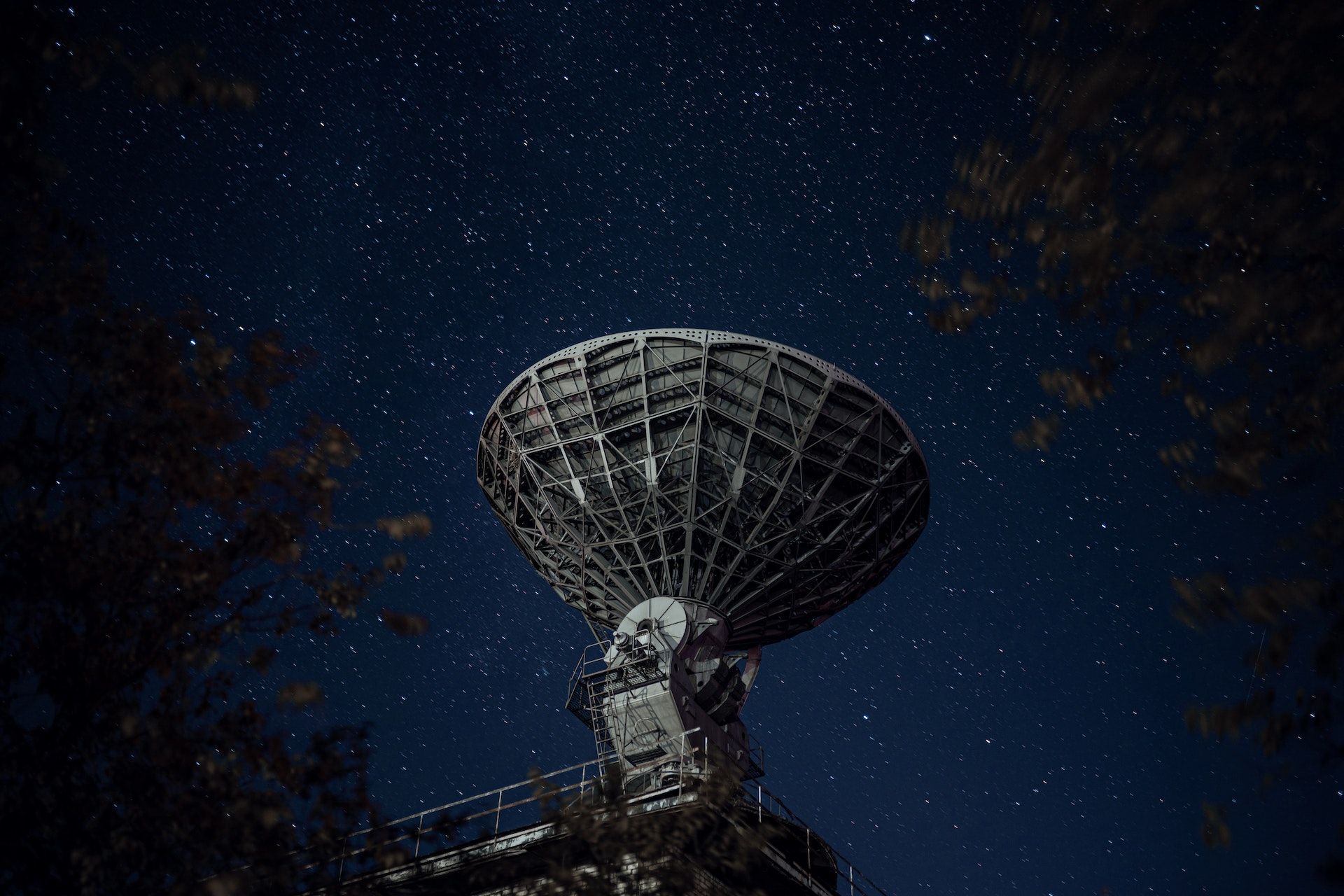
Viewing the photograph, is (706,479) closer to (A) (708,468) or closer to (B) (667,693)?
(A) (708,468)

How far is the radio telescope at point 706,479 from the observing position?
80.4ft

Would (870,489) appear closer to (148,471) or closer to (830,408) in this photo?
(830,408)

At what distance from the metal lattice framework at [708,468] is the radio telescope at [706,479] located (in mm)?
39

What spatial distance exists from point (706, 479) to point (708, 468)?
273 mm

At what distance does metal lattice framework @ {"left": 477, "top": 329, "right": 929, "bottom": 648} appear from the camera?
80.9 ft

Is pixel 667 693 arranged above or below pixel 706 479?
below

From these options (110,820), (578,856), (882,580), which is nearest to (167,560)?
(110,820)

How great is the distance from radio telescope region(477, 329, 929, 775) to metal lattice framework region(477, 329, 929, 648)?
0.13 ft

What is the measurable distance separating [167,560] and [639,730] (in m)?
13.9

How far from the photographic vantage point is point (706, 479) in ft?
81.9

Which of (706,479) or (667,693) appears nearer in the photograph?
(667,693)

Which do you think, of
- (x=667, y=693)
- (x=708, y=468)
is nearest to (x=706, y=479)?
(x=708, y=468)

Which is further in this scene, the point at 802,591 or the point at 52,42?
the point at 802,591

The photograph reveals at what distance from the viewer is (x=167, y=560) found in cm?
992
